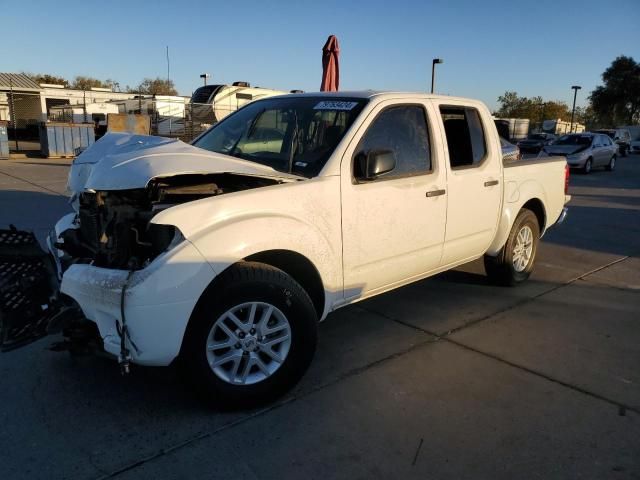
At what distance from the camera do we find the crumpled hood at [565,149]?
64.5 feet

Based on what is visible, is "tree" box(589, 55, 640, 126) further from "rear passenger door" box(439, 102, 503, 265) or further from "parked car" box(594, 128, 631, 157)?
"rear passenger door" box(439, 102, 503, 265)

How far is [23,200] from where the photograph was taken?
33.2ft

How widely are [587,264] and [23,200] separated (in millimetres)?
9912

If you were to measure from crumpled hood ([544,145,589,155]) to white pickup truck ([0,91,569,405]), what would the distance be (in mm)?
17112

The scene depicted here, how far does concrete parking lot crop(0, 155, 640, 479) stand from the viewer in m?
2.67

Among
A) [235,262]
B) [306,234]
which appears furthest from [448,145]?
[235,262]

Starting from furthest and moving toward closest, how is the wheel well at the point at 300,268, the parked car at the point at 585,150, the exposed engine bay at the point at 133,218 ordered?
the parked car at the point at 585,150, the wheel well at the point at 300,268, the exposed engine bay at the point at 133,218

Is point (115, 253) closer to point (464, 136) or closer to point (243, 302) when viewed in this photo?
point (243, 302)

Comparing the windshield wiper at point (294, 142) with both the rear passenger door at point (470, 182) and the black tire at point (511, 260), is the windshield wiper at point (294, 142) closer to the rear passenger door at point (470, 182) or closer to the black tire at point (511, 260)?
the rear passenger door at point (470, 182)

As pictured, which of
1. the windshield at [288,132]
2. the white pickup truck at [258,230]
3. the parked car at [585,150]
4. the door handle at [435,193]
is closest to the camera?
the white pickup truck at [258,230]

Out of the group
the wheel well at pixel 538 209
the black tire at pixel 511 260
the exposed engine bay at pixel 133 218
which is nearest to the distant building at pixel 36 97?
the wheel well at pixel 538 209

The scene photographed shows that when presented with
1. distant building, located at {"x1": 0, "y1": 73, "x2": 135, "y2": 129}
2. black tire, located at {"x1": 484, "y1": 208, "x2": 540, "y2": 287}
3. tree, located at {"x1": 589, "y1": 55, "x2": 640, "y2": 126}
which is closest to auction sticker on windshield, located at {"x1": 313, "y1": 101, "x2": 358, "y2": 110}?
black tire, located at {"x1": 484, "y1": 208, "x2": 540, "y2": 287}

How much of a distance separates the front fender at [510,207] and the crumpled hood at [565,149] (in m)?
16.2

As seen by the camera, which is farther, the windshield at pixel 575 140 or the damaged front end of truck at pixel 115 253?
the windshield at pixel 575 140
